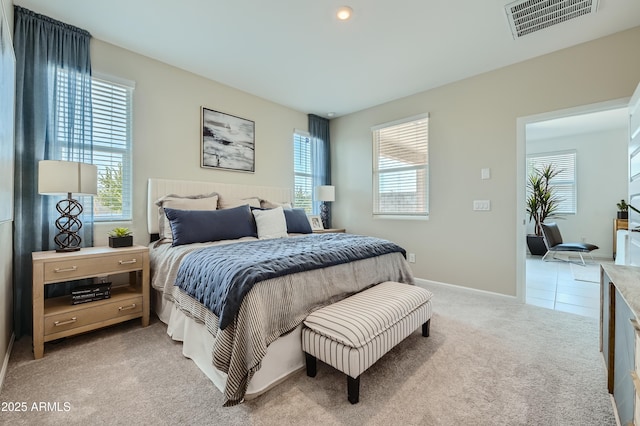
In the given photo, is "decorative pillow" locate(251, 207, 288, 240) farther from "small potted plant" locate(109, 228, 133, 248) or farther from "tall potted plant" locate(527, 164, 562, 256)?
"tall potted plant" locate(527, 164, 562, 256)

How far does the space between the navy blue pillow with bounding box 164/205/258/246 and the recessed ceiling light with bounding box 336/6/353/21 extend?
202cm

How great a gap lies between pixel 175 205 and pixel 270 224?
97 cm

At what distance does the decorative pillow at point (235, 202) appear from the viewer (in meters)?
3.31

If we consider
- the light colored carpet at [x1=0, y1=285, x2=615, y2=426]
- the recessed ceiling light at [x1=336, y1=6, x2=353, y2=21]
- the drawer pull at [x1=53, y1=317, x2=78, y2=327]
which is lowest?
the light colored carpet at [x1=0, y1=285, x2=615, y2=426]

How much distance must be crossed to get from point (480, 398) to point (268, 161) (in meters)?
3.59

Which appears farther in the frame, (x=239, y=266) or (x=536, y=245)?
(x=536, y=245)

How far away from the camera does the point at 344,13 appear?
2297 mm

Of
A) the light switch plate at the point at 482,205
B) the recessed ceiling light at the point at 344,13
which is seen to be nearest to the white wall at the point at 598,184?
the light switch plate at the point at 482,205

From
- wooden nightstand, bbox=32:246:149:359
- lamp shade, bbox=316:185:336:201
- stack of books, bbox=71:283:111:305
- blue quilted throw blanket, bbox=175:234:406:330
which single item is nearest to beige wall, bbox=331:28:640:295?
lamp shade, bbox=316:185:336:201

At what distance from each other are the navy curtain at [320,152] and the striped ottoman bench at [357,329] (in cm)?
301

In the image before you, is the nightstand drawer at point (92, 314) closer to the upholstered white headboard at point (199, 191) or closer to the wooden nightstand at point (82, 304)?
the wooden nightstand at point (82, 304)

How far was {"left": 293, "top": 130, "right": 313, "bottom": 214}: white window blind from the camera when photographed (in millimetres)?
4598

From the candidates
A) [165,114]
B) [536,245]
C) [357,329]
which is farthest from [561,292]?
[165,114]

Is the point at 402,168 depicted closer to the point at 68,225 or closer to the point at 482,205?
the point at 482,205
